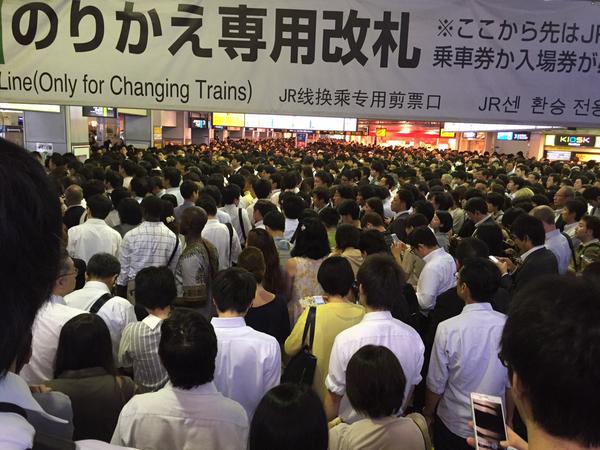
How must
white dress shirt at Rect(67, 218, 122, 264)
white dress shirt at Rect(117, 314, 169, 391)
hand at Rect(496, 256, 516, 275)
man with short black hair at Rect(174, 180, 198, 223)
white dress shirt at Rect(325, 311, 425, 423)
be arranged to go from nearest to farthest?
white dress shirt at Rect(325, 311, 425, 423) → white dress shirt at Rect(117, 314, 169, 391) → hand at Rect(496, 256, 516, 275) → white dress shirt at Rect(67, 218, 122, 264) → man with short black hair at Rect(174, 180, 198, 223)

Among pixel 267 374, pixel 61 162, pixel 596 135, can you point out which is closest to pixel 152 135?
pixel 61 162

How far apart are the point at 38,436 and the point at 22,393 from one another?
0.46 feet

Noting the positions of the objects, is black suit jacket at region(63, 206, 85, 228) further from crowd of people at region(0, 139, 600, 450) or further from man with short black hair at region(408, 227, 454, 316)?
man with short black hair at region(408, 227, 454, 316)

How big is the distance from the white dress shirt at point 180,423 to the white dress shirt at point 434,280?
2.43m

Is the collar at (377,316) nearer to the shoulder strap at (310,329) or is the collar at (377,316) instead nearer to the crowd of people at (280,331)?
the crowd of people at (280,331)

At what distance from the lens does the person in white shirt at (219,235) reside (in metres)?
5.49

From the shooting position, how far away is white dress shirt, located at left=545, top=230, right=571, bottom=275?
5.40 m

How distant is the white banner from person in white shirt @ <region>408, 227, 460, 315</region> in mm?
1272

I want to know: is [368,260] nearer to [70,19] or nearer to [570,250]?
[70,19]

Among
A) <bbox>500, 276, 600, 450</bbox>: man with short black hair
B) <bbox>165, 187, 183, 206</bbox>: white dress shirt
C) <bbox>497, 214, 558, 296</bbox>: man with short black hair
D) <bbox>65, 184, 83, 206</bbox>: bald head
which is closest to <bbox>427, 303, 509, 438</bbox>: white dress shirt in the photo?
<bbox>497, 214, 558, 296</bbox>: man with short black hair

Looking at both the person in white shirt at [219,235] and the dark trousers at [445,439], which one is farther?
the person in white shirt at [219,235]

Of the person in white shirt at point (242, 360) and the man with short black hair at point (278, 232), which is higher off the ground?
the man with short black hair at point (278, 232)

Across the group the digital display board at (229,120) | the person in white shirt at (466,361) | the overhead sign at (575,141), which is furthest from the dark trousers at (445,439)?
the overhead sign at (575,141)

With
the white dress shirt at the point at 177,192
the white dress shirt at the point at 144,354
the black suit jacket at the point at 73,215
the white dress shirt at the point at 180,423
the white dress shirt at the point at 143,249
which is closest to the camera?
the white dress shirt at the point at 180,423
